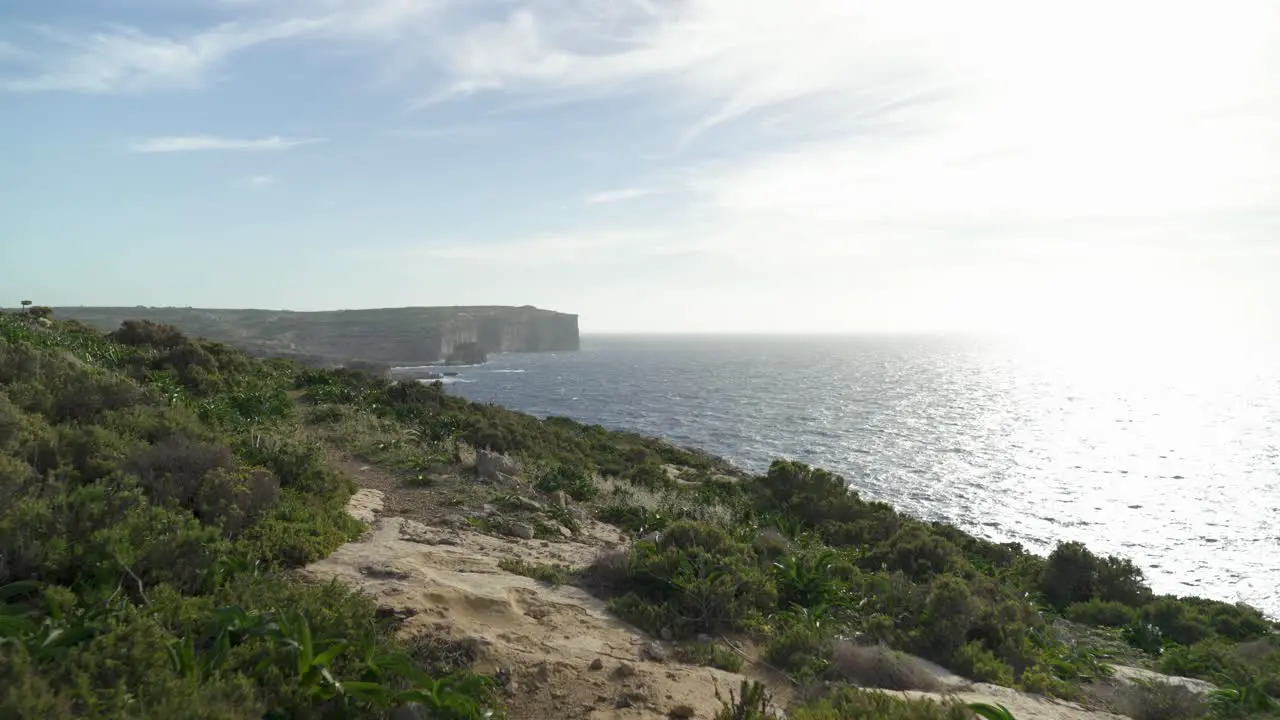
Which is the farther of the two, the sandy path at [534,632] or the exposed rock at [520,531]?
the exposed rock at [520,531]

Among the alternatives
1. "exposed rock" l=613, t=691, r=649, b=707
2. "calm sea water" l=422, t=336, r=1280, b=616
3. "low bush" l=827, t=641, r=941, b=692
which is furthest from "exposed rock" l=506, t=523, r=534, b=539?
"calm sea water" l=422, t=336, r=1280, b=616

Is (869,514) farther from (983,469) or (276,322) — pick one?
(276,322)

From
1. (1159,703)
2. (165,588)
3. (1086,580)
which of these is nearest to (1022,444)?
(1086,580)

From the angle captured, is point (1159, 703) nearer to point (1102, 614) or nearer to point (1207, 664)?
point (1207, 664)

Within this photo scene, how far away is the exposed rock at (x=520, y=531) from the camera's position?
1023 cm

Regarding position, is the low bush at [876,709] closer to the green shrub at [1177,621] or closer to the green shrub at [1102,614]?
the green shrub at [1102,614]

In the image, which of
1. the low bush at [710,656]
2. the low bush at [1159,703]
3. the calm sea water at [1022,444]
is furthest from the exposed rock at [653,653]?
the calm sea water at [1022,444]

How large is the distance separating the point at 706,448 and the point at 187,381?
3114 cm

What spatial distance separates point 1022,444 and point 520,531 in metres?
56.1

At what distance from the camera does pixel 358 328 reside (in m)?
128

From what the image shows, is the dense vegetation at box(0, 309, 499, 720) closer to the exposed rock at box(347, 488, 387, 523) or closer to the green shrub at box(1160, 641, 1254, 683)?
the exposed rock at box(347, 488, 387, 523)

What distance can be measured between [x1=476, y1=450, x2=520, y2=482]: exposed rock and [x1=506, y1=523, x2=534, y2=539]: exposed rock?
120 inches

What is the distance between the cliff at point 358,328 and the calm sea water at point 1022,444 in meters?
19.0

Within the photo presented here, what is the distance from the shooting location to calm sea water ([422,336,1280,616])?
98.5ft
